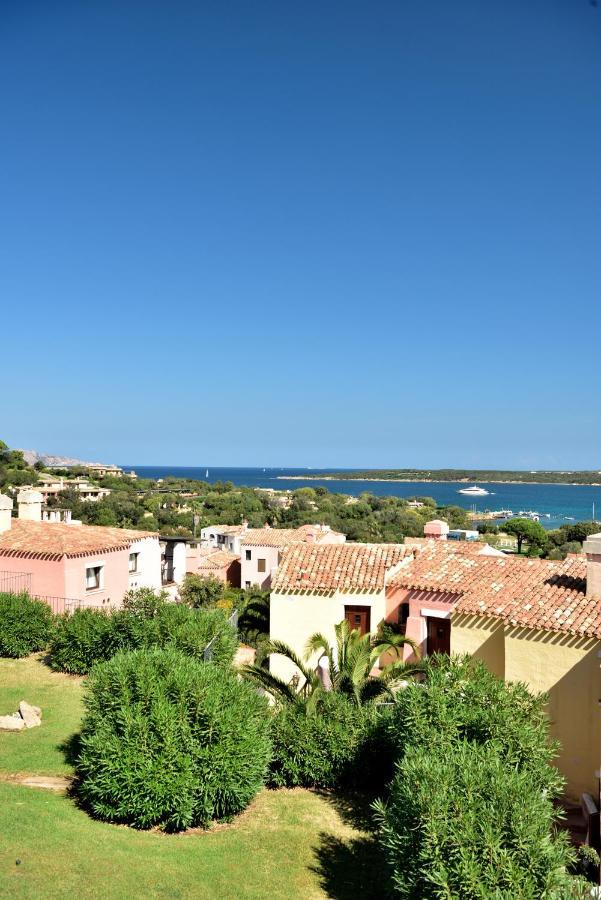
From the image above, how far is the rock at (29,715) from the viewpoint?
49.2 ft

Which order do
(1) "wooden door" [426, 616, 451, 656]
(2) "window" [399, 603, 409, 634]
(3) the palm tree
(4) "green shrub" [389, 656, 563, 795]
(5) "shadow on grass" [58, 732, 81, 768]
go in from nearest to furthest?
1. (4) "green shrub" [389, 656, 563, 795]
2. (5) "shadow on grass" [58, 732, 81, 768]
3. (3) the palm tree
4. (1) "wooden door" [426, 616, 451, 656]
5. (2) "window" [399, 603, 409, 634]

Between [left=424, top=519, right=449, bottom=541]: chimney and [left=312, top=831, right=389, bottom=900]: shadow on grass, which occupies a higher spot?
[left=424, top=519, right=449, bottom=541]: chimney

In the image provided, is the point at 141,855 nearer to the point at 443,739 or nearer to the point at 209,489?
the point at 443,739

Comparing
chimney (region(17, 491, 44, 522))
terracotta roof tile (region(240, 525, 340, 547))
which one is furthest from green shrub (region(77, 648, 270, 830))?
terracotta roof tile (region(240, 525, 340, 547))

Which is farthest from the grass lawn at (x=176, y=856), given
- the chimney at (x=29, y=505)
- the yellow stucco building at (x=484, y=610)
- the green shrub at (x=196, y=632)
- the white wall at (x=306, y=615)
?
the chimney at (x=29, y=505)

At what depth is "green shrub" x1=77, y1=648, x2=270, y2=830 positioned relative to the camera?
35.3 feet

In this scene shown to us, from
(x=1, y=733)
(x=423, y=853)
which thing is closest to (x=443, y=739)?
(x=423, y=853)

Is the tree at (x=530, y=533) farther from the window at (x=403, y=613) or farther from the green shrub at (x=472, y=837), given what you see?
the green shrub at (x=472, y=837)

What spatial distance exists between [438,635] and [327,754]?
6.41 meters

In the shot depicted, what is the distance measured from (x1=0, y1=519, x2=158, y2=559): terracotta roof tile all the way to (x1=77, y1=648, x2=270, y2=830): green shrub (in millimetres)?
14874

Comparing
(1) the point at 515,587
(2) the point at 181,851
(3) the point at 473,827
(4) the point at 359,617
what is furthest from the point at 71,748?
(1) the point at 515,587

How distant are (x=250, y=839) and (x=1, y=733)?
6.77 meters

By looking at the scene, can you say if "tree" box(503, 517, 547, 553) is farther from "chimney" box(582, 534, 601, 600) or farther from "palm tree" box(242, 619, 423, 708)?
"palm tree" box(242, 619, 423, 708)

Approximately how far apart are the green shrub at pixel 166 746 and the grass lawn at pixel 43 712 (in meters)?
1.76
